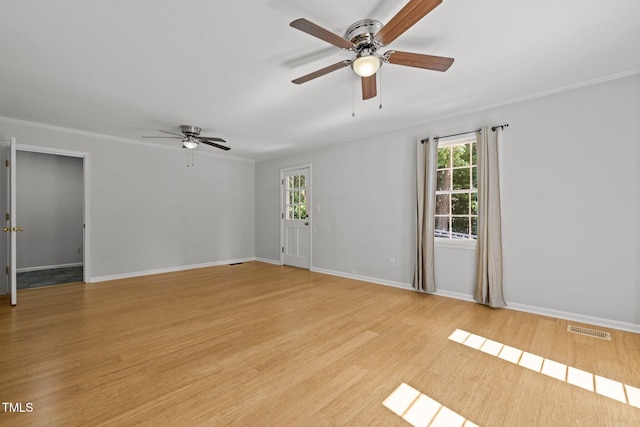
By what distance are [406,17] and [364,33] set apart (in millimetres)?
493

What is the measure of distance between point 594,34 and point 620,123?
1269 mm

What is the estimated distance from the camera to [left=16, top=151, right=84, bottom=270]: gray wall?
6.20 m

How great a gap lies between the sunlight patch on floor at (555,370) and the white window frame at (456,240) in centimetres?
147

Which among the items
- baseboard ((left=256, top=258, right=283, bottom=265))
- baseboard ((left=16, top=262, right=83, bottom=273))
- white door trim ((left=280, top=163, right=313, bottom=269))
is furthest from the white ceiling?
baseboard ((left=16, top=262, right=83, bottom=273))

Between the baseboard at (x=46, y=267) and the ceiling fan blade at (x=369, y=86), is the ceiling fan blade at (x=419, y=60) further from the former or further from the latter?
the baseboard at (x=46, y=267)

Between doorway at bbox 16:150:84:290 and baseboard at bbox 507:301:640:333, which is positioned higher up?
doorway at bbox 16:150:84:290

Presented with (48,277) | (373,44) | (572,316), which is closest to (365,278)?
(572,316)

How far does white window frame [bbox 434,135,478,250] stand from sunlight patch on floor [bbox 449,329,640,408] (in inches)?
58.0

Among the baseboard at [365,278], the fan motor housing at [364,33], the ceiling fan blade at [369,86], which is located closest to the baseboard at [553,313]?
the baseboard at [365,278]

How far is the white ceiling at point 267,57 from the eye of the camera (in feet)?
6.58

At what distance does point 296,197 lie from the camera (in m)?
6.54

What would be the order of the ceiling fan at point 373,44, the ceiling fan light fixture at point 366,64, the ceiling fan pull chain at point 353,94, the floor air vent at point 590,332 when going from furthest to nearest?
1. the ceiling fan pull chain at point 353,94
2. the floor air vent at point 590,332
3. the ceiling fan light fixture at point 366,64
4. the ceiling fan at point 373,44

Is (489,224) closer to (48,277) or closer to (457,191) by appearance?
(457,191)

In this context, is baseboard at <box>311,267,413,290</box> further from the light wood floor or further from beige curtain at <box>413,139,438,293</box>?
the light wood floor
